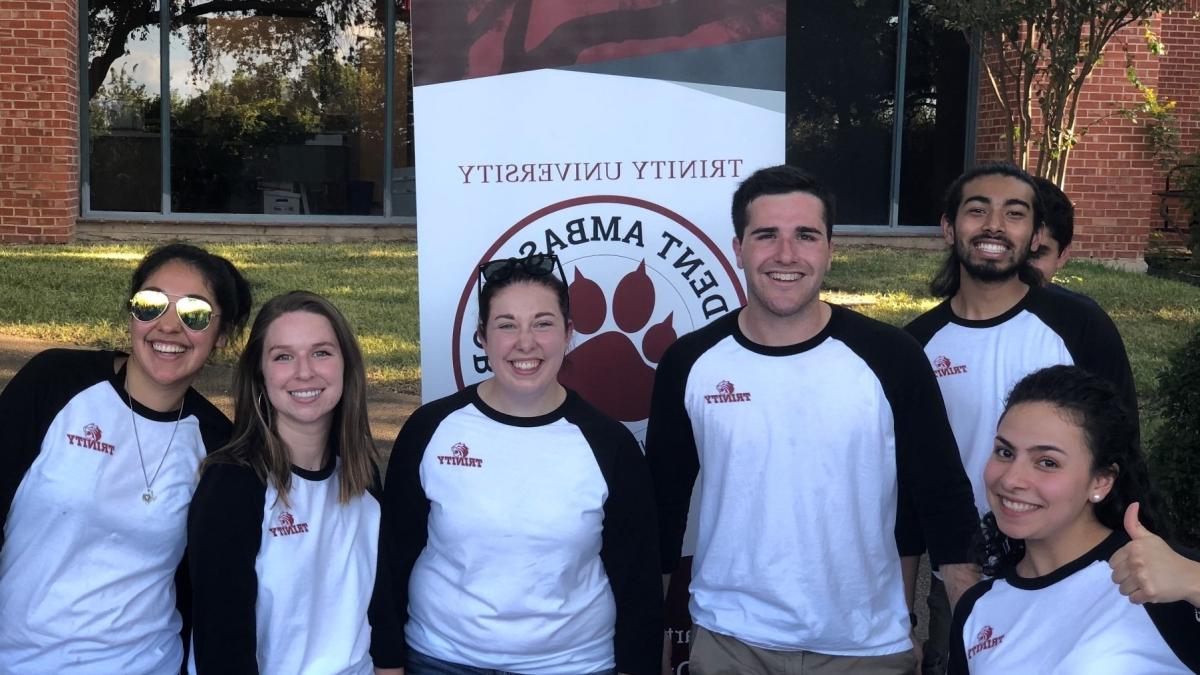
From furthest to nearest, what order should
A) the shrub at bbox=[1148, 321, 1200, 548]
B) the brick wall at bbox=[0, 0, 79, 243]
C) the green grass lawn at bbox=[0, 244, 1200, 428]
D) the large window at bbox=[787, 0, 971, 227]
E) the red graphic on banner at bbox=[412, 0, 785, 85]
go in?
the large window at bbox=[787, 0, 971, 227] < the brick wall at bbox=[0, 0, 79, 243] < the green grass lawn at bbox=[0, 244, 1200, 428] < the shrub at bbox=[1148, 321, 1200, 548] < the red graphic on banner at bbox=[412, 0, 785, 85]

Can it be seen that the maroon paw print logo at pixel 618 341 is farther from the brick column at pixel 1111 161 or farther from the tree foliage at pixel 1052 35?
the brick column at pixel 1111 161

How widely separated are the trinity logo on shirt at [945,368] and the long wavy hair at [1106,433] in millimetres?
682

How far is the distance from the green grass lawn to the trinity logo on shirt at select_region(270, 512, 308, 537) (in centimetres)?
390

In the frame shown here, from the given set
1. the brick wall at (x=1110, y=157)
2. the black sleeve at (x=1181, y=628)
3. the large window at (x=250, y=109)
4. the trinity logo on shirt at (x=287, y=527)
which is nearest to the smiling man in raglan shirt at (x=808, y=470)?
the black sleeve at (x=1181, y=628)

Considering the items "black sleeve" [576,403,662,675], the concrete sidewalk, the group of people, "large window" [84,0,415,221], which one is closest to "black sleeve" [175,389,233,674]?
the group of people

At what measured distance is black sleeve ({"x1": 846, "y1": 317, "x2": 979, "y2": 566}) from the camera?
9.08 feet

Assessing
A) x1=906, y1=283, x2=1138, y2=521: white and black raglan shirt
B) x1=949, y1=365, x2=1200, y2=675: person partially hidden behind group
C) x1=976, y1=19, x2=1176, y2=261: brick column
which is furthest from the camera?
x1=976, y1=19, x2=1176, y2=261: brick column

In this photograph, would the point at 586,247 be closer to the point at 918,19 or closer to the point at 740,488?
the point at 740,488

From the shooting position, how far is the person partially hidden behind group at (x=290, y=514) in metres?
2.60

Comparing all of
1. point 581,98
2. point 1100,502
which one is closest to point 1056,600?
point 1100,502

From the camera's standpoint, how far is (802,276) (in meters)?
2.80

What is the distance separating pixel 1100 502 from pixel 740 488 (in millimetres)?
814

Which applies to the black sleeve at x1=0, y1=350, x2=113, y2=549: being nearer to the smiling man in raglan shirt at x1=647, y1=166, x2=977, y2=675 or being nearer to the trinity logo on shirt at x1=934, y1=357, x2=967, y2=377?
the smiling man in raglan shirt at x1=647, y1=166, x2=977, y2=675

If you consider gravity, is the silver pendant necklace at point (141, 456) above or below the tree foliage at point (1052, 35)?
below
